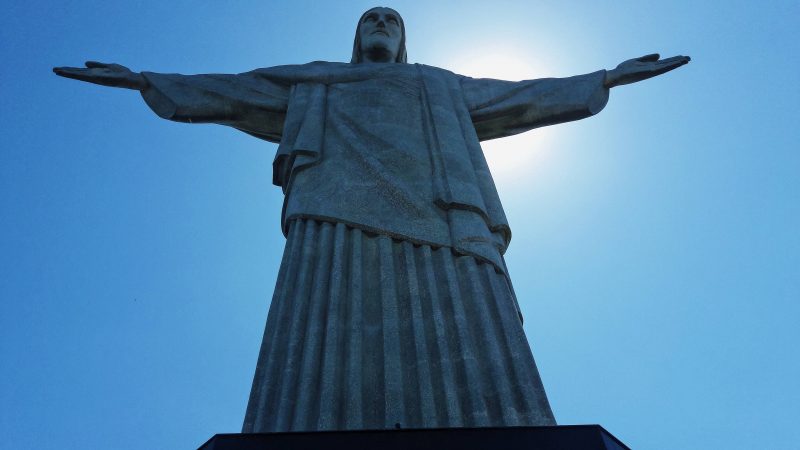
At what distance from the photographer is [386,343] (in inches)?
230

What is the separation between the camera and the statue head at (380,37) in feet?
37.0

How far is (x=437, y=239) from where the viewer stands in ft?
22.9

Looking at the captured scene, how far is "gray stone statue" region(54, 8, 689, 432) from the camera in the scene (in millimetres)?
5449

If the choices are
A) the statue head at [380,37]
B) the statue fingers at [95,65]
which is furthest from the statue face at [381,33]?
the statue fingers at [95,65]

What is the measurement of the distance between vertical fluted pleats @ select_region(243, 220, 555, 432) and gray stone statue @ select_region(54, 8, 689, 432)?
A: 0.01m

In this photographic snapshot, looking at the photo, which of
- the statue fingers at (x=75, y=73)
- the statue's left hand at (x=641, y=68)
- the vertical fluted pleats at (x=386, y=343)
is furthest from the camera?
the statue's left hand at (x=641, y=68)

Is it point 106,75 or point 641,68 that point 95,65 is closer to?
point 106,75

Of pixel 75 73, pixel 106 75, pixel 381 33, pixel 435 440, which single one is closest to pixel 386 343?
pixel 435 440

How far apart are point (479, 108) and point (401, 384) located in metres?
5.36

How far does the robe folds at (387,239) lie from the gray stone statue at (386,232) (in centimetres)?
2

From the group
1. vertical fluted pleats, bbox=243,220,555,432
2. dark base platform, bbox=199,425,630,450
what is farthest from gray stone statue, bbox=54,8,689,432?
dark base platform, bbox=199,425,630,450

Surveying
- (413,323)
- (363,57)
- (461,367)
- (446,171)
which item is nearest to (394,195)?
(446,171)

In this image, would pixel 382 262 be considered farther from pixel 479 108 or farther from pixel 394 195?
pixel 479 108

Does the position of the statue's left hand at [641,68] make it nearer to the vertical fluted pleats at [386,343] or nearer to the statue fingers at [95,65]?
the vertical fluted pleats at [386,343]
